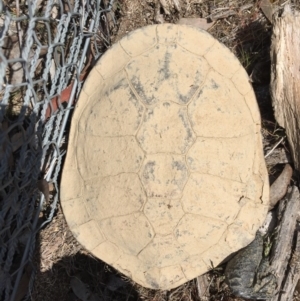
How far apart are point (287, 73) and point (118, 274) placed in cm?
168

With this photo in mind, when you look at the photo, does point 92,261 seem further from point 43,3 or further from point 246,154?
point 43,3

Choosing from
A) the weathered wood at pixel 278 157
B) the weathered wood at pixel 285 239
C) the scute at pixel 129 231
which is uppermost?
the weathered wood at pixel 278 157

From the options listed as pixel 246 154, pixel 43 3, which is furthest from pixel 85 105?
pixel 246 154

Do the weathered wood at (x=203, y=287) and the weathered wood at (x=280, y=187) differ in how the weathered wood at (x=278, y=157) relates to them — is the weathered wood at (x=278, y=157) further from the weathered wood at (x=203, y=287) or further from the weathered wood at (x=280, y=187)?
the weathered wood at (x=203, y=287)

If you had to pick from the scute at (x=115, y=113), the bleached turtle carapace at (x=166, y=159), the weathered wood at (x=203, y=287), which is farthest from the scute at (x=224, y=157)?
the weathered wood at (x=203, y=287)

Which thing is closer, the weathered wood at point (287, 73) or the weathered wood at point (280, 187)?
the weathered wood at point (287, 73)

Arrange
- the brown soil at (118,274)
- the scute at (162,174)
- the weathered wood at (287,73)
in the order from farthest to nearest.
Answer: the brown soil at (118,274) → the weathered wood at (287,73) → the scute at (162,174)

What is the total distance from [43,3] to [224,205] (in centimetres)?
170

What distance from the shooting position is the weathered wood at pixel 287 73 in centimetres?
255

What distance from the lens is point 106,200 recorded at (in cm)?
237

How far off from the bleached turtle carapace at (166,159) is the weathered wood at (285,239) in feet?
0.92

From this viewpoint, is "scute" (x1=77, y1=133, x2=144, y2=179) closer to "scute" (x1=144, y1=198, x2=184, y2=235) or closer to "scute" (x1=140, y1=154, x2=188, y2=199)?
"scute" (x1=140, y1=154, x2=188, y2=199)

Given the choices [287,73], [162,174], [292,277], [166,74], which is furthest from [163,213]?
[287,73]

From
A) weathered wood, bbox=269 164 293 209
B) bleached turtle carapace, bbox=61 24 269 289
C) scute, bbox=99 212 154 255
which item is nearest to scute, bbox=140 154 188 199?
bleached turtle carapace, bbox=61 24 269 289
